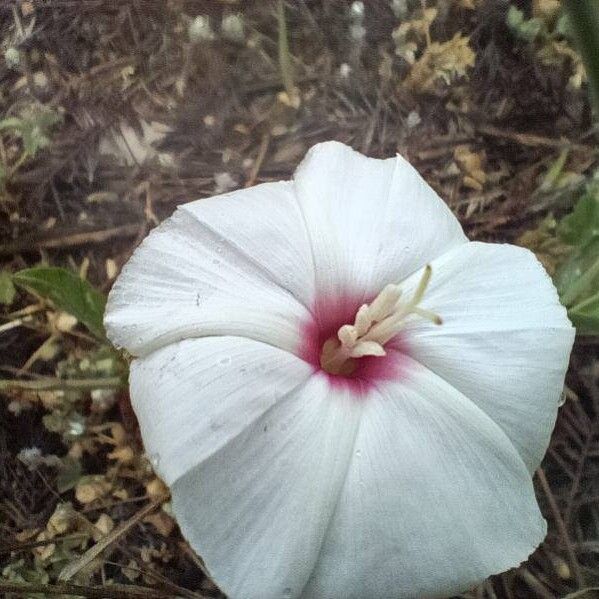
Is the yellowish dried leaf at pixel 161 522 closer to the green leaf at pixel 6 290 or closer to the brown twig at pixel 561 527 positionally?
the green leaf at pixel 6 290

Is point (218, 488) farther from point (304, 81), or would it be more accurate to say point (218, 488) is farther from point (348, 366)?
point (304, 81)

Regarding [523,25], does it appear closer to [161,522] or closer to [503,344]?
[503,344]

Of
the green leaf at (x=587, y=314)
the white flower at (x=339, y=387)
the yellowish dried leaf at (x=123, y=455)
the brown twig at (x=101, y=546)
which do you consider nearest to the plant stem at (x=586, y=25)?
the white flower at (x=339, y=387)

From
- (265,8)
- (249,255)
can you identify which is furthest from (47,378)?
(265,8)

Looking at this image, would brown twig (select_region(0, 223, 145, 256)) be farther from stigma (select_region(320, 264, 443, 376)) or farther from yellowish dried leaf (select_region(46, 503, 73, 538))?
stigma (select_region(320, 264, 443, 376))

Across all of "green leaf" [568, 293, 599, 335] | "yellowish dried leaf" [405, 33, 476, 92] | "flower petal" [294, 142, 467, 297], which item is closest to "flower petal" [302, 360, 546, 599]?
"flower petal" [294, 142, 467, 297]
